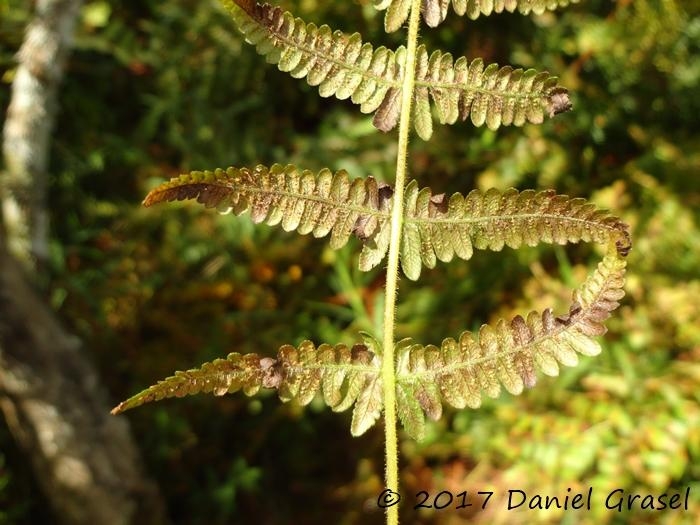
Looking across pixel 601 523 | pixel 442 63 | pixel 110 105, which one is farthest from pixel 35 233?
pixel 601 523

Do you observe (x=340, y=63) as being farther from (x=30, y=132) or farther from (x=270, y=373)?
(x=30, y=132)

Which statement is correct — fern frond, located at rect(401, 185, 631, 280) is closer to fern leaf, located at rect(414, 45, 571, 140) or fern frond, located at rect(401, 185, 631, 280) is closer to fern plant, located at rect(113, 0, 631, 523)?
fern plant, located at rect(113, 0, 631, 523)

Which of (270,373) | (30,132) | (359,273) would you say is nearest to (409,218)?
(270,373)

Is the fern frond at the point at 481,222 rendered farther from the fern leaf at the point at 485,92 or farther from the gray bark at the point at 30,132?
the gray bark at the point at 30,132

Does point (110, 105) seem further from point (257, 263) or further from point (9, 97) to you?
point (257, 263)

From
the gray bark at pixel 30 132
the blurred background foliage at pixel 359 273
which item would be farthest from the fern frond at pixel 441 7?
the gray bark at pixel 30 132

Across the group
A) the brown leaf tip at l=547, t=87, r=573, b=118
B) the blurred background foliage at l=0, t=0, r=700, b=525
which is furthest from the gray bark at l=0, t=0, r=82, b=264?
the brown leaf tip at l=547, t=87, r=573, b=118
